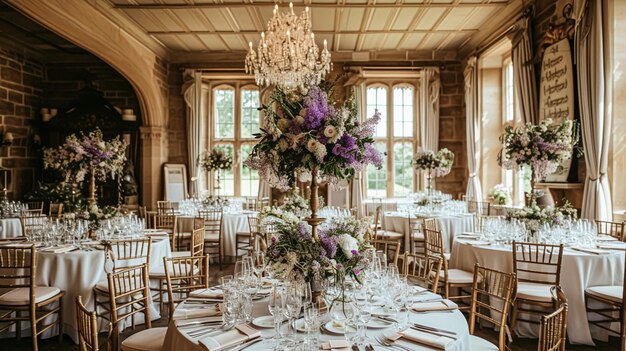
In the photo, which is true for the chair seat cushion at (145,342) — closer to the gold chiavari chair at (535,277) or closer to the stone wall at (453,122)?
the gold chiavari chair at (535,277)

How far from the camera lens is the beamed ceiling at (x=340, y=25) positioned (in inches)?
281

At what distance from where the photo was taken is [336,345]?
1939mm

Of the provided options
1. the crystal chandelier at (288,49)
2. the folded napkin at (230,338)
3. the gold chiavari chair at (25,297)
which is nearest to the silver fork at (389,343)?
the folded napkin at (230,338)

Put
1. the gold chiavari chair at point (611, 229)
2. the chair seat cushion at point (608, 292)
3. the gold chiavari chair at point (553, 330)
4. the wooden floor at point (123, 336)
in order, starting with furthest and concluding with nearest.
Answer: the gold chiavari chair at point (611, 229), the wooden floor at point (123, 336), the chair seat cushion at point (608, 292), the gold chiavari chair at point (553, 330)

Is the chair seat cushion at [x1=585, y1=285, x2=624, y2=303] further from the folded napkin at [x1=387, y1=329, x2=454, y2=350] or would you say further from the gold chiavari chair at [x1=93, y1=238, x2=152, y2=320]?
the gold chiavari chair at [x1=93, y1=238, x2=152, y2=320]

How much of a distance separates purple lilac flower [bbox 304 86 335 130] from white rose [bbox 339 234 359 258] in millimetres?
634

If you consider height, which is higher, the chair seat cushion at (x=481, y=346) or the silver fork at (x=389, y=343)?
the silver fork at (x=389, y=343)

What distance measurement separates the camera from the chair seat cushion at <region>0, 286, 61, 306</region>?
12.5 feet

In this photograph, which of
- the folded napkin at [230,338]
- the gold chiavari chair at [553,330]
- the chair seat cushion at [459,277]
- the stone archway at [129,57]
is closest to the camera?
the gold chiavari chair at [553,330]

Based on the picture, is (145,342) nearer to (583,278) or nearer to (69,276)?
(69,276)

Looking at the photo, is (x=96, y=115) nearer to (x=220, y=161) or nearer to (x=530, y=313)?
(x=220, y=161)

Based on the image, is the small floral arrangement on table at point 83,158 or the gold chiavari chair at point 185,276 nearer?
the gold chiavari chair at point 185,276

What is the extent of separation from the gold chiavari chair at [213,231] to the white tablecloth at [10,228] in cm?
278

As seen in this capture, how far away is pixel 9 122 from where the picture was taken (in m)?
8.88
